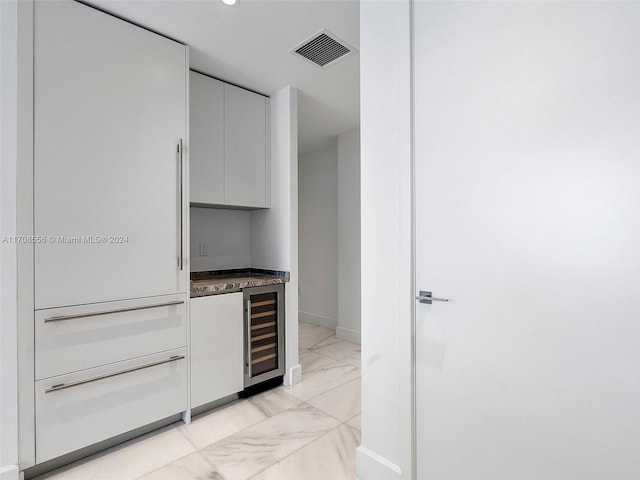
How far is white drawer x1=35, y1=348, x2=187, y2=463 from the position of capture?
5.35 ft

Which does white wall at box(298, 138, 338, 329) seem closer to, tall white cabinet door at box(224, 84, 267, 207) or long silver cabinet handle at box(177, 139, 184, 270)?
tall white cabinet door at box(224, 84, 267, 207)

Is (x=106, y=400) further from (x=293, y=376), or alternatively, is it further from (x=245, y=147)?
(x=245, y=147)

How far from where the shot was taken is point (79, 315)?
1.70 meters

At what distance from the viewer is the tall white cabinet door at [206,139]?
2.46 m

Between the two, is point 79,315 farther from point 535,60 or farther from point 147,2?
point 535,60

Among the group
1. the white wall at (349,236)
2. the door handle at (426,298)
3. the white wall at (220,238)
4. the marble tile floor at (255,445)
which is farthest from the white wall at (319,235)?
the door handle at (426,298)

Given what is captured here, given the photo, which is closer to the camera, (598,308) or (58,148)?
(598,308)

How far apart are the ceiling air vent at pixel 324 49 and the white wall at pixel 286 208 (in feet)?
1.63

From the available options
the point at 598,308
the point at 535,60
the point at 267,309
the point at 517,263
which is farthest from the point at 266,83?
the point at 598,308

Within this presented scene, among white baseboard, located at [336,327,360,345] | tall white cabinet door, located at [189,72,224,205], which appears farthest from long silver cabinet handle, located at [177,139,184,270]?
white baseboard, located at [336,327,360,345]

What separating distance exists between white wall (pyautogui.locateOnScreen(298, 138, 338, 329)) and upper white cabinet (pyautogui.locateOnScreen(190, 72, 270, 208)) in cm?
169

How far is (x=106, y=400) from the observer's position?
1.81m

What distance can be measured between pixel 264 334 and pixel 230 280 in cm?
52

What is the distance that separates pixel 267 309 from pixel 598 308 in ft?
6.92
